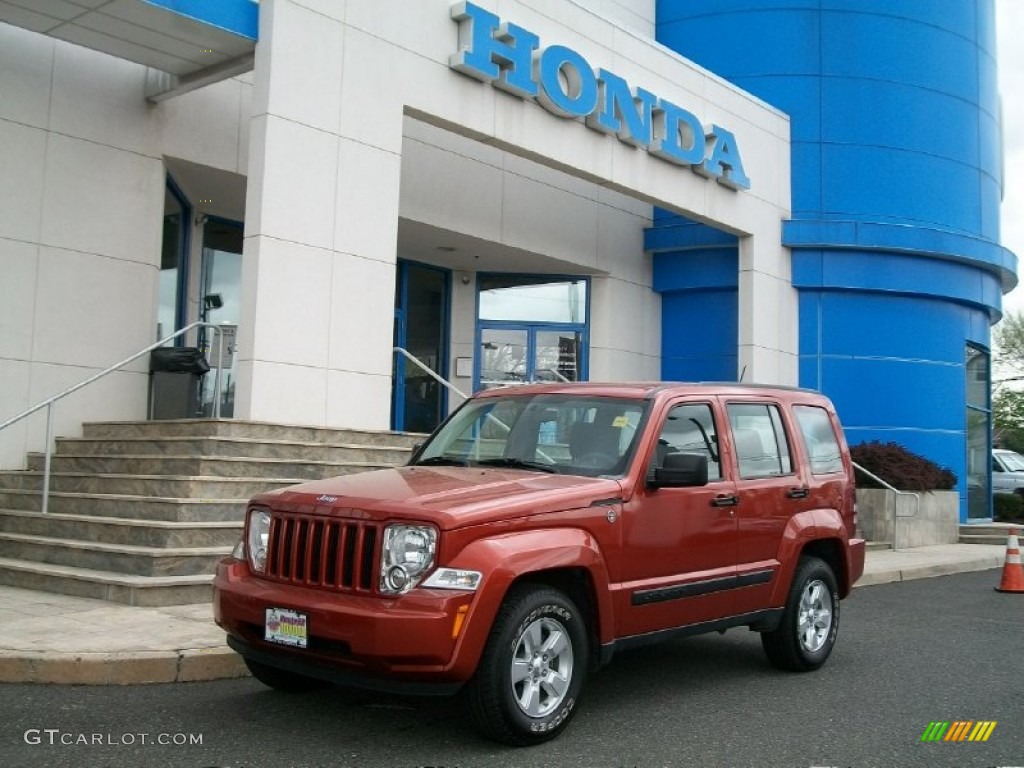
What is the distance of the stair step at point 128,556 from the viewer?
841 centimetres

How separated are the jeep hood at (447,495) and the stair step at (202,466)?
408cm

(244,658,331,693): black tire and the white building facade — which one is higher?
the white building facade

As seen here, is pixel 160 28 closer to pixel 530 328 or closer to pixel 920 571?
pixel 530 328

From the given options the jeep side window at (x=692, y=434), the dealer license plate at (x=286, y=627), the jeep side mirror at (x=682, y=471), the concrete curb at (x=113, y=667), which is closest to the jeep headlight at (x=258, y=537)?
the dealer license plate at (x=286, y=627)

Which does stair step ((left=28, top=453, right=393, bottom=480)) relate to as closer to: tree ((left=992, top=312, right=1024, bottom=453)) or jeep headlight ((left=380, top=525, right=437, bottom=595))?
jeep headlight ((left=380, top=525, right=437, bottom=595))

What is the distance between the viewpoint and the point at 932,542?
1816cm

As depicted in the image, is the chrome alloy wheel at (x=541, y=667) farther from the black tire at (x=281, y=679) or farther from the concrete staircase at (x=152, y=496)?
the concrete staircase at (x=152, y=496)

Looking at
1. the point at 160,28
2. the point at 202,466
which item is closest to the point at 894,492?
the point at 202,466

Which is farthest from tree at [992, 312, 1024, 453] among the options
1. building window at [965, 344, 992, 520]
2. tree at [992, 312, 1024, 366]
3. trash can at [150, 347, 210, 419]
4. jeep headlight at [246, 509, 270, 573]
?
jeep headlight at [246, 509, 270, 573]

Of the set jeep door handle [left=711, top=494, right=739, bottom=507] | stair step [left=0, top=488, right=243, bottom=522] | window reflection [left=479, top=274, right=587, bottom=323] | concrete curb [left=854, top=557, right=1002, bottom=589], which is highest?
window reflection [left=479, top=274, right=587, bottom=323]

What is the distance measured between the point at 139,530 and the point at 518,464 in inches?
166

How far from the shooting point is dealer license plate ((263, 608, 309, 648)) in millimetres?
5137

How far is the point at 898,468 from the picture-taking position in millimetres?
18016

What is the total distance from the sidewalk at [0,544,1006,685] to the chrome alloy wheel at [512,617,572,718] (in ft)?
7.48
